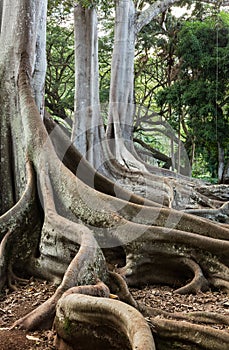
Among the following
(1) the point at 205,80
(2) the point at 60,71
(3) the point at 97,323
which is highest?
(2) the point at 60,71

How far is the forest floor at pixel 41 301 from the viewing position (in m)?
2.77

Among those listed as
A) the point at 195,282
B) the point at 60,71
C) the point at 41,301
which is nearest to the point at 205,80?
the point at 60,71

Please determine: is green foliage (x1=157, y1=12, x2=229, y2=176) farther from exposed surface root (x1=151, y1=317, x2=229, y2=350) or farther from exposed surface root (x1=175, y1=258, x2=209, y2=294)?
exposed surface root (x1=151, y1=317, x2=229, y2=350)

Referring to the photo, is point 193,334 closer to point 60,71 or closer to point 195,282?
point 195,282

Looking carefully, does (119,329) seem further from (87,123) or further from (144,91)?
(144,91)

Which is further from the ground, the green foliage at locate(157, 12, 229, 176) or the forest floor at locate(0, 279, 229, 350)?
the green foliage at locate(157, 12, 229, 176)

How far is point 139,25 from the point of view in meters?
14.2

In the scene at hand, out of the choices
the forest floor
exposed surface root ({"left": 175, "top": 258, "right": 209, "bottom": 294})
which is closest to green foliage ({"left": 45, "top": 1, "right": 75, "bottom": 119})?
exposed surface root ({"left": 175, "top": 258, "right": 209, "bottom": 294})

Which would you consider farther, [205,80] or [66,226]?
[205,80]

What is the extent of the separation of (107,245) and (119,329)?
2187 mm

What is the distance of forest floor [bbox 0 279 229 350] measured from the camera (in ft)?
9.07

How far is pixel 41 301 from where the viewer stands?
366 centimetres

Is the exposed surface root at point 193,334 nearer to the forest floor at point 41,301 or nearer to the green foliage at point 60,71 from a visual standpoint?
the forest floor at point 41,301

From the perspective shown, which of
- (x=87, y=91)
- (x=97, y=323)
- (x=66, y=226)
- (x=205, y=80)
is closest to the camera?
(x=97, y=323)
